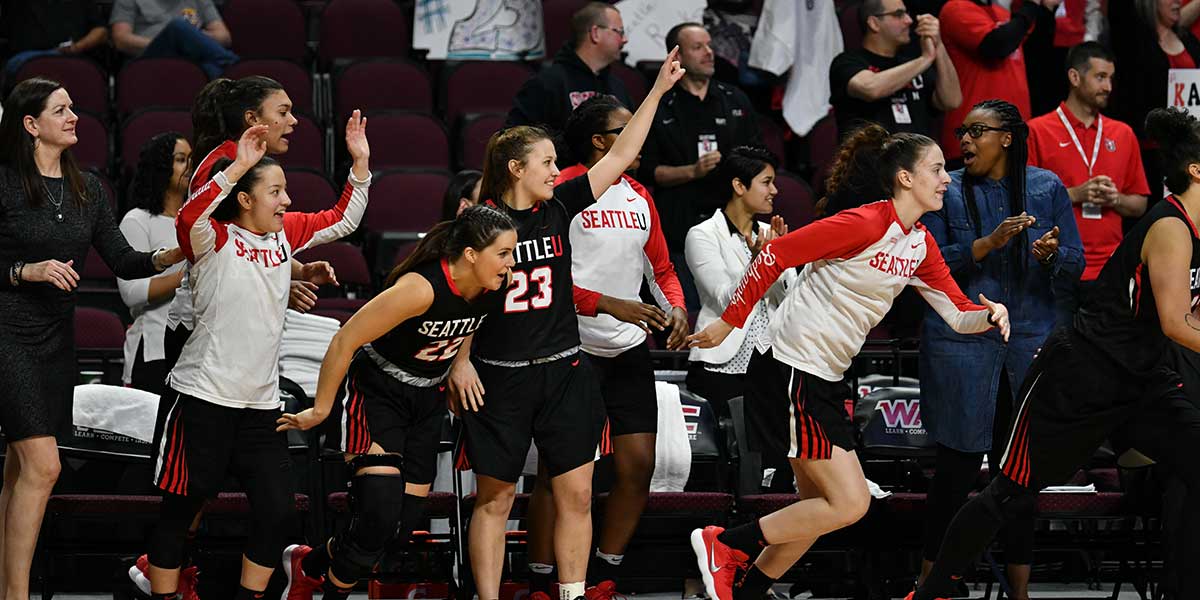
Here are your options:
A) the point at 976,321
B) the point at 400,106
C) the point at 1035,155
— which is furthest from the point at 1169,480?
the point at 400,106

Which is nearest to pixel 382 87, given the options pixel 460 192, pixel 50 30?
pixel 50 30

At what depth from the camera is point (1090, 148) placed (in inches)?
277

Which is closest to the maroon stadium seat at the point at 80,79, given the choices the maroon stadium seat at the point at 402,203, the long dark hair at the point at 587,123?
the maroon stadium seat at the point at 402,203

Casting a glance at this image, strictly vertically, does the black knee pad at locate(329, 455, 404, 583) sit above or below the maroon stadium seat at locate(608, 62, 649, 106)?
below

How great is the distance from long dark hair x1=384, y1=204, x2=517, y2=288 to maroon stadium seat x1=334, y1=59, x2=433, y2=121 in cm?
370

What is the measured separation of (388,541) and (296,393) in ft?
3.74

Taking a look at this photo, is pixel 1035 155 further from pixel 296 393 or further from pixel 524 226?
pixel 296 393

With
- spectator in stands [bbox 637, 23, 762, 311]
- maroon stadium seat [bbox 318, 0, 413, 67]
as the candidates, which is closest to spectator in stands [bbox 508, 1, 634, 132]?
spectator in stands [bbox 637, 23, 762, 311]

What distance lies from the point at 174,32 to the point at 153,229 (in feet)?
10.1

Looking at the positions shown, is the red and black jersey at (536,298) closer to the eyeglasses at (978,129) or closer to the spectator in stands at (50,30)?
the eyeglasses at (978,129)

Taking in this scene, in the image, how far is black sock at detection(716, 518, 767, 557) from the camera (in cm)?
528

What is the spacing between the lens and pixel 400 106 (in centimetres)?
869

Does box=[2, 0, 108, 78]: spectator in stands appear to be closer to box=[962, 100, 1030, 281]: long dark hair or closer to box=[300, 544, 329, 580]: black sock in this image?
box=[300, 544, 329, 580]: black sock

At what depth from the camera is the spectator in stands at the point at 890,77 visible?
7.57 metres
